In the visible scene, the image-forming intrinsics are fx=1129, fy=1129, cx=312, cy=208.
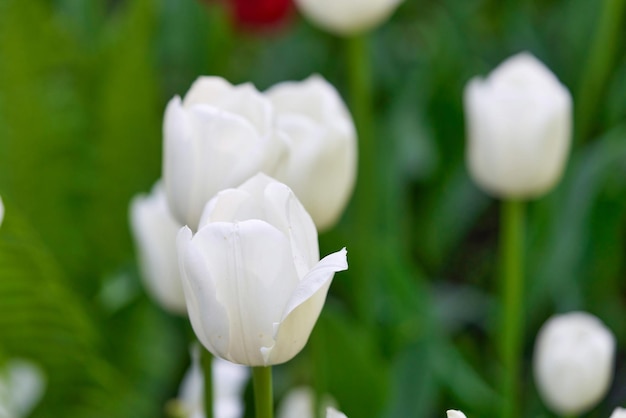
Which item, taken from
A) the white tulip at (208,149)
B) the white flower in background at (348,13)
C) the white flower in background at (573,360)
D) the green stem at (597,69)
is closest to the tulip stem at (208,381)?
the white tulip at (208,149)

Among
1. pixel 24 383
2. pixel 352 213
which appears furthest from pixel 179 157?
pixel 352 213

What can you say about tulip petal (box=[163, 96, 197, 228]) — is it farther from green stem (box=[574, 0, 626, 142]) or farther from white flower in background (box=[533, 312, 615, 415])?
green stem (box=[574, 0, 626, 142])

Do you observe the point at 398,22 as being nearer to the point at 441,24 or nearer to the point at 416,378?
the point at 441,24

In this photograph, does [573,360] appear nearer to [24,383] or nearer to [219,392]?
[219,392]

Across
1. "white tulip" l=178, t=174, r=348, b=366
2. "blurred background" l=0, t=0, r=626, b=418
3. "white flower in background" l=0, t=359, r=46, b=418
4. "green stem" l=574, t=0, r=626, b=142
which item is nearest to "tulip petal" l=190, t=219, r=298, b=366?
"white tulip" l=178, t=174, r=348, b=366

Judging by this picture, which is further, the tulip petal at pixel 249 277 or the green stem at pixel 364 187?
the green stem at pixel 364 187

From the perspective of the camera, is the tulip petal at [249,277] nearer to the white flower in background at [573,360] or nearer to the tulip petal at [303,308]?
the tulip petal at [303,308]
